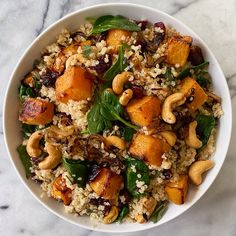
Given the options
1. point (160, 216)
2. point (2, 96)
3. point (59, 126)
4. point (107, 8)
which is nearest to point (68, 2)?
point (107, 8)

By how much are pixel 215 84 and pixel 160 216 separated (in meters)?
0.44

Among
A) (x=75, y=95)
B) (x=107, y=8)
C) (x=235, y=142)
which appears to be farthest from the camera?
(x=235, y=142)

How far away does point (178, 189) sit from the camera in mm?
1500

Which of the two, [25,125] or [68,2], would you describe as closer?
[25,125]

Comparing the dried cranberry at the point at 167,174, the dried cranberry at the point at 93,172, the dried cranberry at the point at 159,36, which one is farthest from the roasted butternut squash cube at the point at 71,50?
the dried cranberry at the point at 167,174

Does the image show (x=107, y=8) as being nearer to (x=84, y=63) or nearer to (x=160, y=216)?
(x=84, y=63)

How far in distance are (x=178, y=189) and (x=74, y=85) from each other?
16.9 inches

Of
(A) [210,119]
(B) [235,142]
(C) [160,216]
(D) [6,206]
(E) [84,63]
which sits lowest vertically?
(D) [6,206]

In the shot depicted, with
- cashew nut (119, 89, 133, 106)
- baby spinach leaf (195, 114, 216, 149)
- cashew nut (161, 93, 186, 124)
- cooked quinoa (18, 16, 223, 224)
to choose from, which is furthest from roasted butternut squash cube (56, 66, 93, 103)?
baby spinach leaf (195, 114, 216, 149)

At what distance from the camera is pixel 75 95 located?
4.72 ft

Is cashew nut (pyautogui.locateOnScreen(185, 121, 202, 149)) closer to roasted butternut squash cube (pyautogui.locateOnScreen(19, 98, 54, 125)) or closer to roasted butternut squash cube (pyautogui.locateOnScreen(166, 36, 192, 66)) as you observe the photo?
roasted butternut squash cube (pyautogui.locateOnScreen(166, 36, 192, 66))

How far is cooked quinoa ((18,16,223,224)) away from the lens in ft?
4.69

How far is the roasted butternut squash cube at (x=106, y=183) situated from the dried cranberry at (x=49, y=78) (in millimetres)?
295

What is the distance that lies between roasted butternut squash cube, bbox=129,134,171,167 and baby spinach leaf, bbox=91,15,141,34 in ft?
1.06
